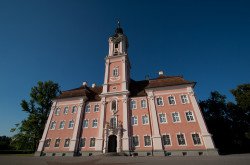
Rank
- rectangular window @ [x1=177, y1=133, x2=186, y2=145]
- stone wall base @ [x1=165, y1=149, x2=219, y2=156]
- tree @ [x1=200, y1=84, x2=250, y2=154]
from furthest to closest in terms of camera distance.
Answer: tree @ [x1=200, y1=84, x2=250, y2=154] < rectangular window @ [x1=177, y1=133, x2=186, y2=145] < stone wall base @ [x1=165, y1=149, x2=219, y2=156]

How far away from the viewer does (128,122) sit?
24.8 m

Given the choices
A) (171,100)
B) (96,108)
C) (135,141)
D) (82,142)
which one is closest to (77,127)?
(82,142)

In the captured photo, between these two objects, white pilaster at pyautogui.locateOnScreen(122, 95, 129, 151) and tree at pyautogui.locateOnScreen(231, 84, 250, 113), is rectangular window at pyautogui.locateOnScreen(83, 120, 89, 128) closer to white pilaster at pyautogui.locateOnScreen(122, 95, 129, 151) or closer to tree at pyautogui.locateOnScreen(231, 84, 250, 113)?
white pilaster at pyautogui.locateOnScreen(122, 95, 129, 151)

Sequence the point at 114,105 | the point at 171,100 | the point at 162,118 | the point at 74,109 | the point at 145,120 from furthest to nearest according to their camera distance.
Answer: the point at 74,109 → the point at 114,105 → the point at 171,100 → the point at 145,120 → the point at 162,118

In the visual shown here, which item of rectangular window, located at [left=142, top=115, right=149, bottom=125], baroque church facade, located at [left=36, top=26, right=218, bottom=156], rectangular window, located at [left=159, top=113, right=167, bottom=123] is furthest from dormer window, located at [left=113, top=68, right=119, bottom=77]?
rectangular window, located at [left=159, top=113, right=167, bottom=123]

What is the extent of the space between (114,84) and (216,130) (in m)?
25.0

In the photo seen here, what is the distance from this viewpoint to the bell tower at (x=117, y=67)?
2922 centimetres

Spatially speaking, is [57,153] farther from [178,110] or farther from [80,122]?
[178,110]

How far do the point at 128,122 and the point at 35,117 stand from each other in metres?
21.0

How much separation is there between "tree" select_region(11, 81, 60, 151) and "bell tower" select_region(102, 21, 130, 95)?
1539 centimetres

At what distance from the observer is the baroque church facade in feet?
71.2

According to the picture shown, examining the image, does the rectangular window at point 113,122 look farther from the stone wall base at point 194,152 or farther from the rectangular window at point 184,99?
the rectangular window at point 184,99

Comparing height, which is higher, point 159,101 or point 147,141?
point 159,101

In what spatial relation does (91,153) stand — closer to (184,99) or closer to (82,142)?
(82,142)
